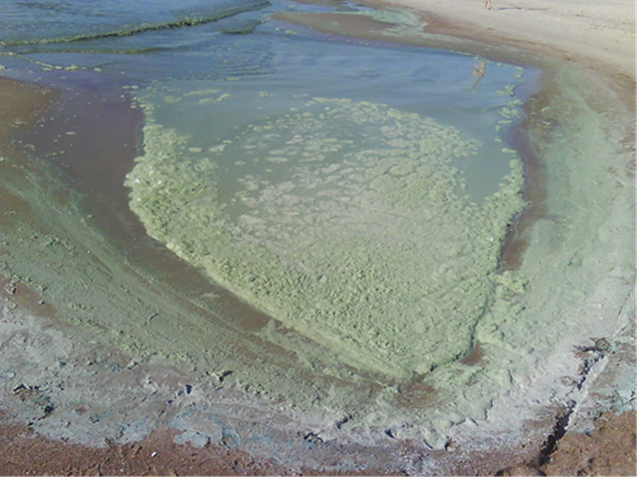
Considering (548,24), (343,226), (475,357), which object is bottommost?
(475,357)

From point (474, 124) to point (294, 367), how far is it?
166 inches

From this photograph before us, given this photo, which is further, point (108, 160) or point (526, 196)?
point (108, 160)

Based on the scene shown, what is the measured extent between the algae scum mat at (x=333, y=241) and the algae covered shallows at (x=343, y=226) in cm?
2

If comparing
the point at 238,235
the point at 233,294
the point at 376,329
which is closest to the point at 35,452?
the point at 233,294

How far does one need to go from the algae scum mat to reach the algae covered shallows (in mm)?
17

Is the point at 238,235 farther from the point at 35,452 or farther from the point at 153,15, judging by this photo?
the point at 153,15

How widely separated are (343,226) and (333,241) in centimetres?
22

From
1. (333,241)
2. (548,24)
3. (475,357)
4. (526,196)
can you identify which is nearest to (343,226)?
(333,241)

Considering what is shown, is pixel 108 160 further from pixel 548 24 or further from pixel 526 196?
pixel 548 24

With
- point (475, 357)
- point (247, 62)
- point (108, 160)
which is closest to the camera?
point (475, 357)

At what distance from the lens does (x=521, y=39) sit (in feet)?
36.1

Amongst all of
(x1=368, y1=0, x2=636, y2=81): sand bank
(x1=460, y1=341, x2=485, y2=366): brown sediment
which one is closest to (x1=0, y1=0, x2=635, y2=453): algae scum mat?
(x1=460, y1=341, x2=485, y2=366): brown sediment

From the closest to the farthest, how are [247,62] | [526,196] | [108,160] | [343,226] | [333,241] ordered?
[333,241] → [343,226] → [526,196] → [108,160] → [247,62]

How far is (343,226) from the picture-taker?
405 centimetres
